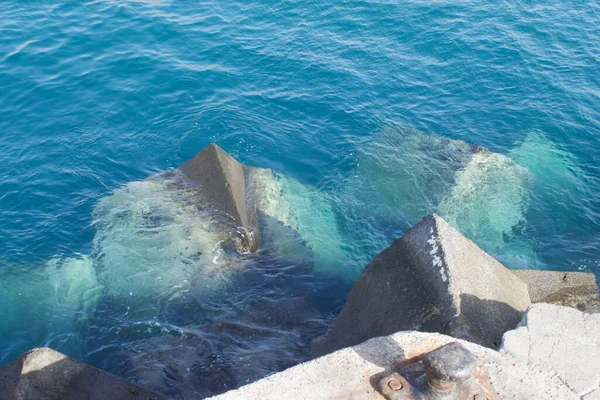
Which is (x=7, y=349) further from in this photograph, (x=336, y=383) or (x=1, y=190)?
(x=336, y=383)

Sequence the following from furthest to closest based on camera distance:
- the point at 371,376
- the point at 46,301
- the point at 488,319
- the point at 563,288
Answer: the point at 46,301 → the point at 563,288 → the point at 488,319 → the point at 371,376

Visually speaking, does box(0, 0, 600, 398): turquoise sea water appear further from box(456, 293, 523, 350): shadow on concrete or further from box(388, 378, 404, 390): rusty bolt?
box(388, 378, 404, 390): rusty bolt

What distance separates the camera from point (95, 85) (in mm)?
19750

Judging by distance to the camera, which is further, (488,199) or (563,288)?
(488,199)

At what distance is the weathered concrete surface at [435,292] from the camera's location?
811 cm

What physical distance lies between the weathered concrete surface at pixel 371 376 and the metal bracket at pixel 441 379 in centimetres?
15

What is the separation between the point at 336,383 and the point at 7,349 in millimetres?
8240

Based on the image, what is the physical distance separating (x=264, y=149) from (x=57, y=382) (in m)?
10.5

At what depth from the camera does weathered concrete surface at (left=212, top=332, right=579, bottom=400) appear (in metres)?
6.38

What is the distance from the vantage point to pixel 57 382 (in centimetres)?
867

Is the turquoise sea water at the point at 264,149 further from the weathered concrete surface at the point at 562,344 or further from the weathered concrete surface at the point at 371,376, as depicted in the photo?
the weathered concrete surface at the point at 562,344

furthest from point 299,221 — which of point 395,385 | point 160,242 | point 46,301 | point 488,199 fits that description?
point 395,385

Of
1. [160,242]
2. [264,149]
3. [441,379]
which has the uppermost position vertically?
[441,379]

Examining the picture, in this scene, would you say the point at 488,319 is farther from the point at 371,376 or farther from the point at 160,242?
the point at 160,242
